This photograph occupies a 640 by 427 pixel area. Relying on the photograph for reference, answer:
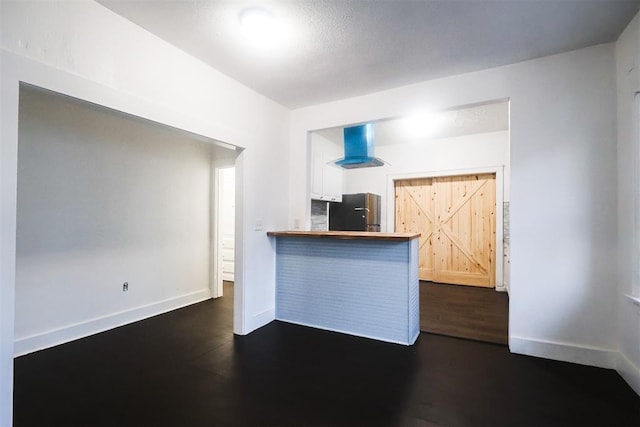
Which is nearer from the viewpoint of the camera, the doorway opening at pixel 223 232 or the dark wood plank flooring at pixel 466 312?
the dark wood plank flooring at pixel 466 312

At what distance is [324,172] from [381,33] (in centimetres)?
298

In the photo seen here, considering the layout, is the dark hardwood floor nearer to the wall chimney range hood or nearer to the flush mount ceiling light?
the wall chimney range hood

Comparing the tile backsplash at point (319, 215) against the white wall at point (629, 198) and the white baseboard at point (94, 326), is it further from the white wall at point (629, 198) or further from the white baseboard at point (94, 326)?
the white wall at point (629, 198)

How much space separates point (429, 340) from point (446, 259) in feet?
9.41

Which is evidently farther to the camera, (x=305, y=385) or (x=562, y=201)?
(x=562, y=201)

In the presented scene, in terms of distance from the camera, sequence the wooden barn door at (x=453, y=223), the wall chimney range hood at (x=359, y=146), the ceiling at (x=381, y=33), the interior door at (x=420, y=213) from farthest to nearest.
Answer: the interior door at (x=420, y=213) → the wooden barn door at (x=453, y=223) → the wall chimney range hood at (x=359, y=146) → the ceiling at (x=381, y=33)

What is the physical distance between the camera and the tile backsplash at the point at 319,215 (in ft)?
16.9

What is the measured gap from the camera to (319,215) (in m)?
5.34

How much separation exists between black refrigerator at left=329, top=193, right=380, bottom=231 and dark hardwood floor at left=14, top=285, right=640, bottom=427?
2.59 m

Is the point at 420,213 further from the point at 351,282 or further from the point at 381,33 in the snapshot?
the point at 381,33

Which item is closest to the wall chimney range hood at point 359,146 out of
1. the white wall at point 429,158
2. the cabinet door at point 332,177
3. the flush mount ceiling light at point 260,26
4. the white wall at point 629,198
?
the white wall at point 429,158

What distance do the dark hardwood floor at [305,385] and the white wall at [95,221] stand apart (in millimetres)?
400

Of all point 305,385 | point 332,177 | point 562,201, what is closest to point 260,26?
point 305,385

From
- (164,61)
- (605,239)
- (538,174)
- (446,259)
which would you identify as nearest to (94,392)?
(164,61)
